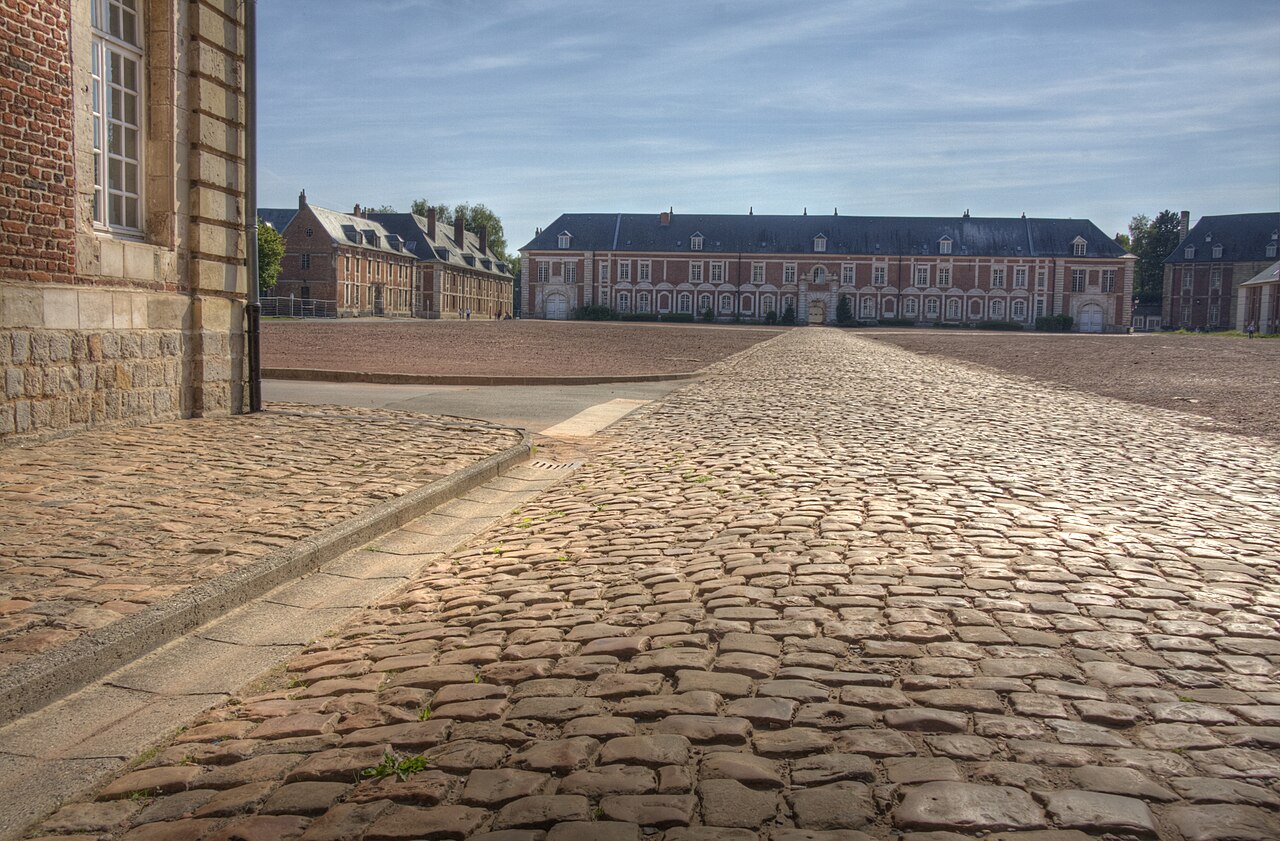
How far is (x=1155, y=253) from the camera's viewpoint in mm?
116875

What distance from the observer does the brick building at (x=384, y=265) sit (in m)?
78.6

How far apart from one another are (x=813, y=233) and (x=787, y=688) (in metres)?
98.9

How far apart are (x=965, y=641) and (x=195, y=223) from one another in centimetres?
1020

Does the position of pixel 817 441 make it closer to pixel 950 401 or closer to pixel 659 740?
pixel 950 401

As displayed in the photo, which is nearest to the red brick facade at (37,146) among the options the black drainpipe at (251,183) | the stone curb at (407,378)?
the black drainpipe at (251,183)

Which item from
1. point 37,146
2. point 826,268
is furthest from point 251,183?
point 826,268

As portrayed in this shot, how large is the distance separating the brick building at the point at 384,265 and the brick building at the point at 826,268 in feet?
27.6

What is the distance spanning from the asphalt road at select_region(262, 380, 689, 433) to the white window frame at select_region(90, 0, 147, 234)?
11.4 feet

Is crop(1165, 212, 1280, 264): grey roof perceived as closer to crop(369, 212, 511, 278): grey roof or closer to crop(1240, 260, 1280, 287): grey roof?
crop(1240, 260, 1280, 287): grey roof

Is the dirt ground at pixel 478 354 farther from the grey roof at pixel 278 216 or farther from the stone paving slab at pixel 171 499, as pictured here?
the grey roof at pixel 278 216

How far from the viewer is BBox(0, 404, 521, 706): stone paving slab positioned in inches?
184

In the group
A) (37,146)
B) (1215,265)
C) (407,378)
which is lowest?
(407,378)

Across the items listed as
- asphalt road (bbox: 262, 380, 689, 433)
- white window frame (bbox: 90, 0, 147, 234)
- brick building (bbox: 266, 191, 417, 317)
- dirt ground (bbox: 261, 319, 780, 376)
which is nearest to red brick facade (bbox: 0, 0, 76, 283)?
white window frame (bbox: 90, 0, 147, 234)

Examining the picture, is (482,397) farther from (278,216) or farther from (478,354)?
(278,216)
